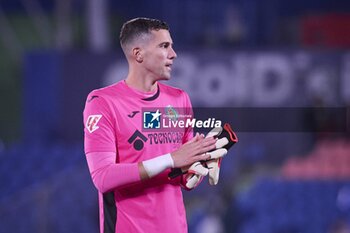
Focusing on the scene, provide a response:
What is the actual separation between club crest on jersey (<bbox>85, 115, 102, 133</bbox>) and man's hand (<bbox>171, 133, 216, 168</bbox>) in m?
0.32

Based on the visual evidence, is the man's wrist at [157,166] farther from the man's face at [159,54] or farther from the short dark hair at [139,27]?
the short dark hair at [139,27]

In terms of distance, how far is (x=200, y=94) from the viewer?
9539mm

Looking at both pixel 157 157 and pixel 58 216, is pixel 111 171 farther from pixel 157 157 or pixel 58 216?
pixel 58 216

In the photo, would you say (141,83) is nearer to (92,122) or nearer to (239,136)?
(92,122)

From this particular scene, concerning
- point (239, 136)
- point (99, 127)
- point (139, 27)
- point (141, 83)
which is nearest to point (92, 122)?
point (99, 127)

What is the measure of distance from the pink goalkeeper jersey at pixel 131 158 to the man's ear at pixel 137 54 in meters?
0.16

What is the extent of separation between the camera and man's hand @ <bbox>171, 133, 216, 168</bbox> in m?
3.04

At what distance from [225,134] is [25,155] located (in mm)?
6799

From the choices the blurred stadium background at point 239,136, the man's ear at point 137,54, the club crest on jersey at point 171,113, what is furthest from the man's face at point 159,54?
the blurred stadium background at point 239,136

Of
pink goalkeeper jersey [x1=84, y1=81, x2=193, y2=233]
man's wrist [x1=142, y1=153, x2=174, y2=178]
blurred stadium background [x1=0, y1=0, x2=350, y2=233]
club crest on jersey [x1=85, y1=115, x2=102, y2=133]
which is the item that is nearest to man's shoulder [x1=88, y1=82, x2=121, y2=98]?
pink goalkeeper jersey [x1=84, y1=81, x2=193, y2=233]

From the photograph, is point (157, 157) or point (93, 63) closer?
point (157, 157)

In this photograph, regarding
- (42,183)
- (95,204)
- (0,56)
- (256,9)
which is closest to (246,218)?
(95,204)

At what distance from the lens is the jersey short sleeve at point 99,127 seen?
315 centimetres

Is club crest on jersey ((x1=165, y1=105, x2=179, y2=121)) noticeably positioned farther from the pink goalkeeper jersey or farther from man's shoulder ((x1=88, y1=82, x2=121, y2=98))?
man's shoulder ((x1=88, y1=82, x2=121, y2=98))
